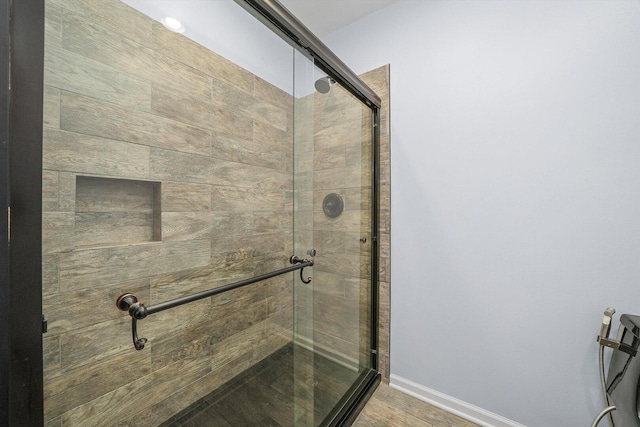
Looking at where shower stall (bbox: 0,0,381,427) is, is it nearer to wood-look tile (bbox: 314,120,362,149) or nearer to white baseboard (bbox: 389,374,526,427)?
wood-look tile (bbox: 314,120,362,149)

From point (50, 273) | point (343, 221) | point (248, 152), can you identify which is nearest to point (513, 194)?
point (343, 221)

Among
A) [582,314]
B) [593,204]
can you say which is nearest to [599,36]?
[593,204]

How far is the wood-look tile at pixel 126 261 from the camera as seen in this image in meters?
0.82

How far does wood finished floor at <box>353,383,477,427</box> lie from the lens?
120 centimetres

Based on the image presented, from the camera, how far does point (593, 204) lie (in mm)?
981

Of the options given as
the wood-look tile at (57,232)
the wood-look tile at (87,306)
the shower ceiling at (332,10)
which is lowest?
the wood-look tile at (87,306)

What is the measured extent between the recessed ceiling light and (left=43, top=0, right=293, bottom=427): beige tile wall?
4 centimetres

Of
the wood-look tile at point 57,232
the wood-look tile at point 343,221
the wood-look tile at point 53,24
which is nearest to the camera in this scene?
the wood-look tile at point 53,24

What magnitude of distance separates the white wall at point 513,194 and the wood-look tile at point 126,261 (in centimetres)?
110

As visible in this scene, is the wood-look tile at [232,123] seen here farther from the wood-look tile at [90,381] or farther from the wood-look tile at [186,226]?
the wood-look tile at [90,381]

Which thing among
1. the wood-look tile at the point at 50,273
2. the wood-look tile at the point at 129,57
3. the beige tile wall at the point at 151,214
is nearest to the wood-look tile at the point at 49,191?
the beige tile wall at the point at 151,214

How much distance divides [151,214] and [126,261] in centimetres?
21

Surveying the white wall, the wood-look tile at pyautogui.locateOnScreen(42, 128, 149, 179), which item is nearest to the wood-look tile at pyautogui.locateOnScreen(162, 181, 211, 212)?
the wood-look tile at pyautogui.locateOnScreen(42, 128, 149, 179)

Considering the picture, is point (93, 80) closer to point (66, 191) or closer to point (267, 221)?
point (66, 191)
